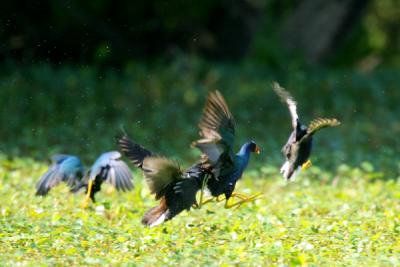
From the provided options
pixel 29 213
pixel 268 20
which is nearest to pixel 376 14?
pixel 268 20

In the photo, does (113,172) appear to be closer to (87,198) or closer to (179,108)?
(87,198)

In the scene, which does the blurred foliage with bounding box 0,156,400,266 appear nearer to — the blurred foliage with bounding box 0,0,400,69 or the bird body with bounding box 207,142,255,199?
the bird body with bounding box 207,142,255,199

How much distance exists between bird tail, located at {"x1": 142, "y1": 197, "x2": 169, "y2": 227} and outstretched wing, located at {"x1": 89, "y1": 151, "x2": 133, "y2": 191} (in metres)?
0.81

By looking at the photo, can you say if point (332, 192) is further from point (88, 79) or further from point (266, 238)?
point (88, 79)

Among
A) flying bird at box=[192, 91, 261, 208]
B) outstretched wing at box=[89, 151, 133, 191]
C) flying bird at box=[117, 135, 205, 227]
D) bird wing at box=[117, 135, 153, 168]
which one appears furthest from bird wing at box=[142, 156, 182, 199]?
outstretched wing at box=[89, 151, 133, 191]

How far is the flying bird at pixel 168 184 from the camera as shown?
6527mm

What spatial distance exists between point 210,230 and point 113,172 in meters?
1.23

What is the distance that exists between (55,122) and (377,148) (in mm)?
4600

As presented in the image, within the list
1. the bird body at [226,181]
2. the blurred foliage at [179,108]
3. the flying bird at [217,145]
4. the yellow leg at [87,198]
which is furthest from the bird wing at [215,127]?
the blurred foliage at [179,108]

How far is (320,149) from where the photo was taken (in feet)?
41.4

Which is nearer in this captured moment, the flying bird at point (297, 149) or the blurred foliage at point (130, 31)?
the flying bird at point (297, 149)

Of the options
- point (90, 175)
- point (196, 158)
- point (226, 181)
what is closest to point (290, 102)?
point (226, 181)

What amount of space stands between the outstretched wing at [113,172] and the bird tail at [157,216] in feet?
2.66

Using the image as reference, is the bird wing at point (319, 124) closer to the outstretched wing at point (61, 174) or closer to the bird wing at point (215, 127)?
the bird wing at point (215, 127)
